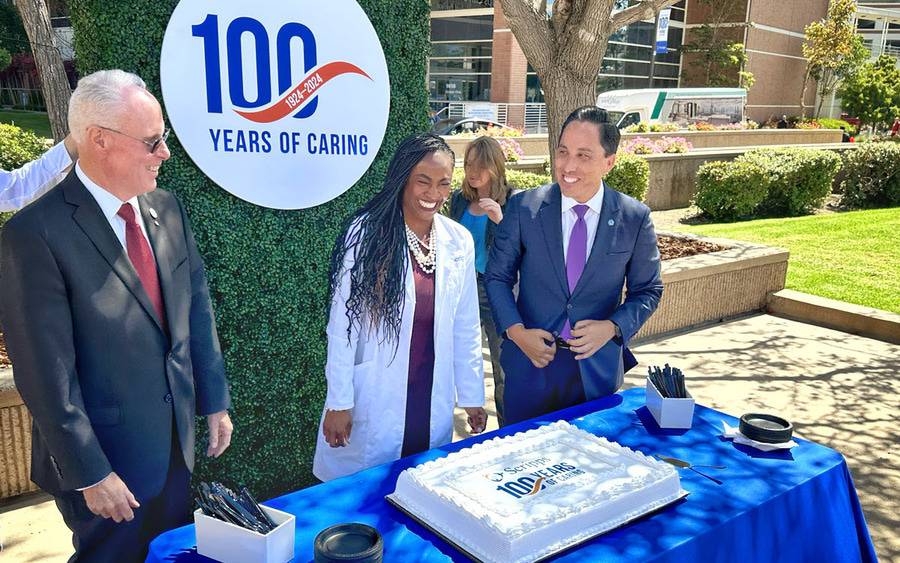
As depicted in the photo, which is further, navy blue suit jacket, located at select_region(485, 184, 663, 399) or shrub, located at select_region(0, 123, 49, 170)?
shrub, located at select_region(0, 123, 49, 170)

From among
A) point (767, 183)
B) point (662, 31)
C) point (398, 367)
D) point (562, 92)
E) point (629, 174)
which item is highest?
point (662, 31)

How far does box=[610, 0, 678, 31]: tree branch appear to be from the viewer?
5832 millimetres

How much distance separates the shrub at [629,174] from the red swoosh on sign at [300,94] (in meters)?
8.64

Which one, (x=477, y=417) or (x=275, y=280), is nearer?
(x=477, y=417)

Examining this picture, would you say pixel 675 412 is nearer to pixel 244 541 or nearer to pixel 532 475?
pixel 532 475


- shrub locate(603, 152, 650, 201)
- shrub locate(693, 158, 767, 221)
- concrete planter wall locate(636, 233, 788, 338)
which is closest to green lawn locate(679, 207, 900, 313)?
shrub locate(693, 158, 767, 221)

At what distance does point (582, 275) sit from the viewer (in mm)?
2846

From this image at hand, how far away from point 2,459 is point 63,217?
7.64 feet

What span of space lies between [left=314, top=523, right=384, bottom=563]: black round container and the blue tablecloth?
114mm

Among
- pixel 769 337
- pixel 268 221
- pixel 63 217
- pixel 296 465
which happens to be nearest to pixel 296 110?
pixel 268 221

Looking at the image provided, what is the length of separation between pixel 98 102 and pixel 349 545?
1.45m

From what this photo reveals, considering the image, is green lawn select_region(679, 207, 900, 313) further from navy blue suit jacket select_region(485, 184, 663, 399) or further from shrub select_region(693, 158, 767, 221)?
navy blue suit jacket select_region(485, 184, 663, 399)

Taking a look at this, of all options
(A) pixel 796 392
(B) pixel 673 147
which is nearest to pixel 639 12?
(A) pixel 796 392

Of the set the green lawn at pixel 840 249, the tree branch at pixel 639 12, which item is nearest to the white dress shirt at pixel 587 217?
the tree branch at pixel 639 12
